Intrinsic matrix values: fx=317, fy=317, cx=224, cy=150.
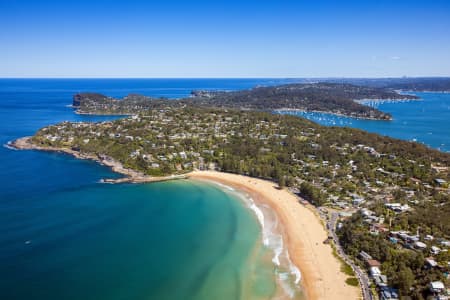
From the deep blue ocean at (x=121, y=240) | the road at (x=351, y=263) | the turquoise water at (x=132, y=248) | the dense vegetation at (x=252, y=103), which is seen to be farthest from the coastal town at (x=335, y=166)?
the dense vegetation at (x=252, y=103)

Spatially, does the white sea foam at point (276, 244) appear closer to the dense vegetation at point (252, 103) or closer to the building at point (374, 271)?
the building at point (374, 271)

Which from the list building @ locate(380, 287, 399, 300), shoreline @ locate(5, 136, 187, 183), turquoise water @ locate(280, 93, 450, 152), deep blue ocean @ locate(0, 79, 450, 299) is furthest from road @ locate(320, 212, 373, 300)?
turquoise water @ locate(280, 93, 450, 152)

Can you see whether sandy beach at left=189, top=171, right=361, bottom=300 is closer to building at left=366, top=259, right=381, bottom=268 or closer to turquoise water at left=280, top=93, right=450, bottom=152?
building at left=366, top=259, right=381, bottom=268

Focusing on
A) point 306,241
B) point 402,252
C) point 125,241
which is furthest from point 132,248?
point 402,252

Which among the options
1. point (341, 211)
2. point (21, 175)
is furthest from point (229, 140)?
point (21, 175)

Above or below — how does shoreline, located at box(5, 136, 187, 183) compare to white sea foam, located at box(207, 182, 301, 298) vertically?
above

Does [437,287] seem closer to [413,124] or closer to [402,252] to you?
[402,252]

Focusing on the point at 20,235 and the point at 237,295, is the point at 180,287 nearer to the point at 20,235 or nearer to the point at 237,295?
the point at 237,295
